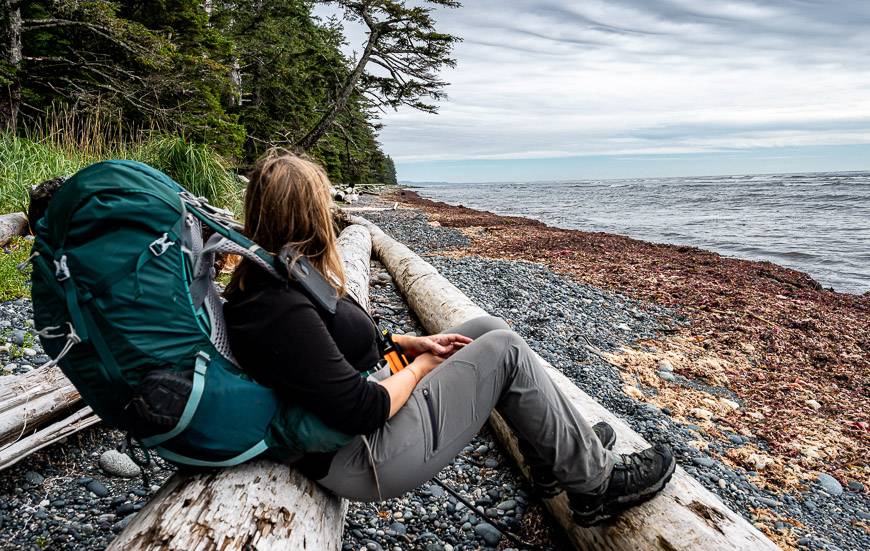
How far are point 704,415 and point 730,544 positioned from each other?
2.78 m

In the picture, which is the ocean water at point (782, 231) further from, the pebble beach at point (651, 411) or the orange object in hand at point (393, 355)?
the orange object in hand at point (393, 355)

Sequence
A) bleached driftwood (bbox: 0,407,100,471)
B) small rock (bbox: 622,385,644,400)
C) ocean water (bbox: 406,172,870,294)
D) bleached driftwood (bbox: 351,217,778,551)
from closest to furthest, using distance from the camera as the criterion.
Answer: bleached driftwood (bbox: 351,217,778,551) < bleached driftwood (bbox: 0,407,100,471) < small rock (bbox: 622,385,644,400) < ocean water (bbox: 406,172,870,294)

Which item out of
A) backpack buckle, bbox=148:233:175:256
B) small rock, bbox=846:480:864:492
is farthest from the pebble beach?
backpack buckle, bbox=148:233:175:256

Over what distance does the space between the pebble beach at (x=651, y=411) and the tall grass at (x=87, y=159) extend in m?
3.55

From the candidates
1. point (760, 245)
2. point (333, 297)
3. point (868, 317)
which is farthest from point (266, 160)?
point (760, 245)

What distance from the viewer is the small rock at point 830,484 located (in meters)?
3.83

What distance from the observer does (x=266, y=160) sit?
236cm

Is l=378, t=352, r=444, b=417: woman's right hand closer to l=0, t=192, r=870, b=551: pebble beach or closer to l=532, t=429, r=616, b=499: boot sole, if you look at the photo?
l=532, t=429, r=616, b=499: boot sole

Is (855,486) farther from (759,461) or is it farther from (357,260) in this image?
(357,260)

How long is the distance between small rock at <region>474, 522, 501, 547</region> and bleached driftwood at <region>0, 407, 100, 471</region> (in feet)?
8.12

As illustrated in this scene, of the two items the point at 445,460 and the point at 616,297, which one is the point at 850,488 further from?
the point at 616,297

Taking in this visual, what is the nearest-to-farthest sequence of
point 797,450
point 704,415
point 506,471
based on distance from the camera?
point 506,471 → point 797,450 → point 704,415

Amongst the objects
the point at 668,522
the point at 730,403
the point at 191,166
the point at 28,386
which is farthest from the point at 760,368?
the point at 191,166

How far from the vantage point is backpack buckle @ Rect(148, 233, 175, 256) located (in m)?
1.80
